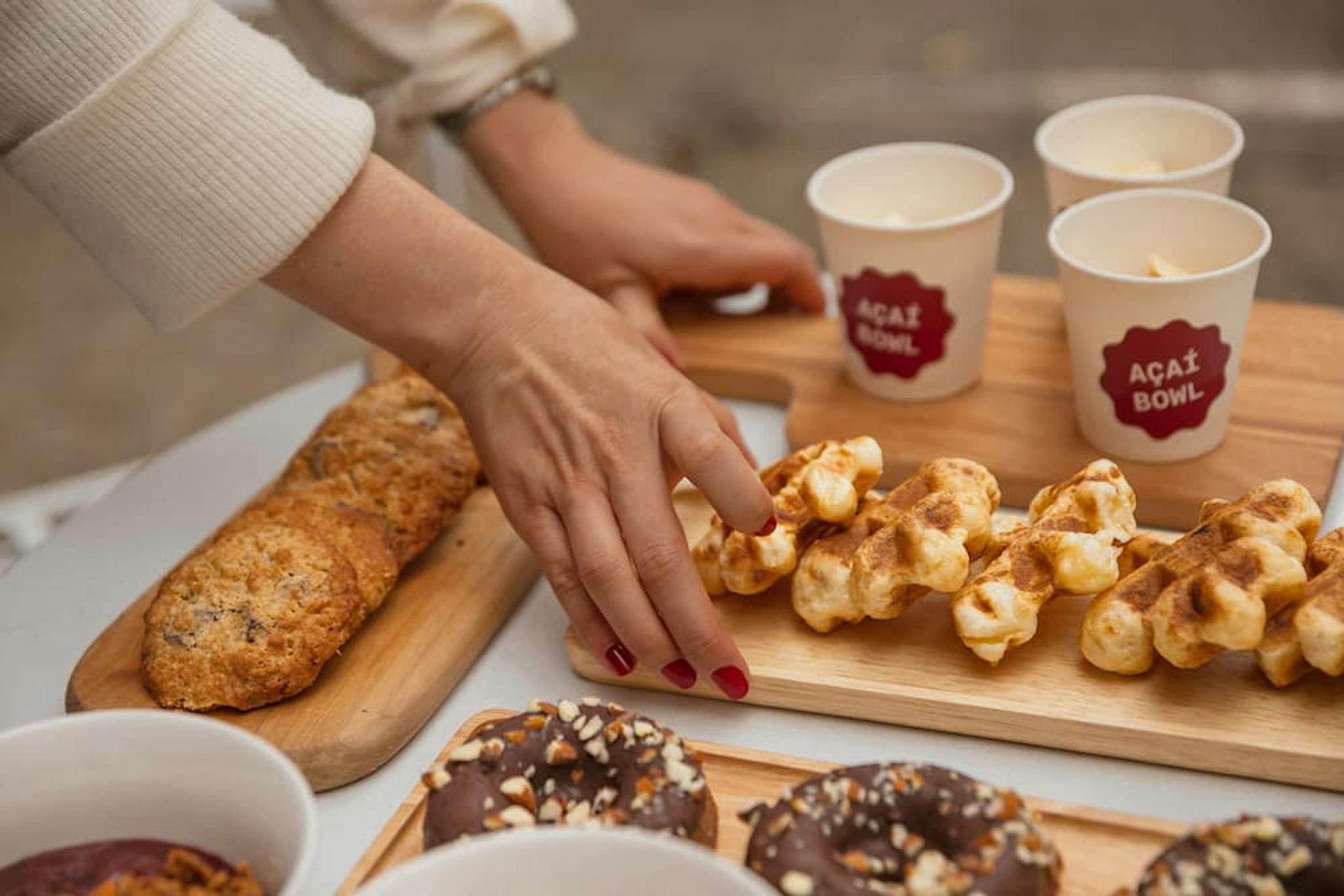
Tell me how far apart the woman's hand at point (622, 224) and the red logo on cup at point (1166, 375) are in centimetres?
53

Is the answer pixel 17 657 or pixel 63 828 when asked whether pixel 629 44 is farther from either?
pixel 63 828

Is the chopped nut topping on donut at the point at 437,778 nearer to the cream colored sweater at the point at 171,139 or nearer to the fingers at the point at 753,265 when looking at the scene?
the cream colored sweater at the point at 171,139

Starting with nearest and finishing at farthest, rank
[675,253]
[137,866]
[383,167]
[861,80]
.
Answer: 1. [137,866]
2. [383,167]
3. [675,253]
4. [861,80]

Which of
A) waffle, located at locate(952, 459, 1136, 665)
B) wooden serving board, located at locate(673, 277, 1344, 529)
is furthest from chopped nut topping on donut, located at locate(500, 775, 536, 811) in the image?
wooden serving board, located at locate(673, 277, 1344, 529)

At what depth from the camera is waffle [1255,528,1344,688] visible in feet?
3.44

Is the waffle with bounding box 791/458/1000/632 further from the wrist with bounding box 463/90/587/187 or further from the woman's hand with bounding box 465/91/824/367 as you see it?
the wrist with bounding box 463/90/587/187

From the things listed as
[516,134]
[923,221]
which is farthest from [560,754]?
[516,134]

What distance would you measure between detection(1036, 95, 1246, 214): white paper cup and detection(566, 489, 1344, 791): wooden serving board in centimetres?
57

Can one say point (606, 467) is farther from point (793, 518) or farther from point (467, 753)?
point (467, 753)

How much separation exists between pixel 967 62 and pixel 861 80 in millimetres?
371

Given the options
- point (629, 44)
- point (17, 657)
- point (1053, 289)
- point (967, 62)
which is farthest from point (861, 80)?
point (17, 657)

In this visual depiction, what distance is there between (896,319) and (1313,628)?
62 centimetres

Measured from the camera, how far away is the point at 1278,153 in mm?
4148

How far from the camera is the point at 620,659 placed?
4.05ft
